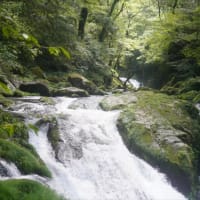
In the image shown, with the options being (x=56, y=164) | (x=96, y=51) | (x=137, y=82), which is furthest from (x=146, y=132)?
(x=137, y=82)

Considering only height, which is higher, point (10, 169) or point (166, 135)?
point (10, 169)

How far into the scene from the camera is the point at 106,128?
33.0ft

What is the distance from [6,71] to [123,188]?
7768mm

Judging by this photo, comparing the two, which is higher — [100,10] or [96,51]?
[100,10]

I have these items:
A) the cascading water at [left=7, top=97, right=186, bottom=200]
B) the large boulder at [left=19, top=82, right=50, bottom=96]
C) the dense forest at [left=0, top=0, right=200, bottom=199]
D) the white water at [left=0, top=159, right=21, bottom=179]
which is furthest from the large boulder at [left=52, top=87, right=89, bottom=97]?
the white water at [left=0, top=159, right=21, bottom=179]

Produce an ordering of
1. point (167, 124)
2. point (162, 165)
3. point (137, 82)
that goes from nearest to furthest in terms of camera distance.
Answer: point (162, 165) → point (167, 124) → point (137, 82)

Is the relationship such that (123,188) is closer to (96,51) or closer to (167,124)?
(167,124)

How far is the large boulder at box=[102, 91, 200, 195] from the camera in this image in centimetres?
883

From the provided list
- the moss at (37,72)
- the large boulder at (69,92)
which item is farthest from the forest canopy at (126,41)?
the large boulder at (69,92)

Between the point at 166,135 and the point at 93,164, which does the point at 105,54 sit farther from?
the point at 93,164

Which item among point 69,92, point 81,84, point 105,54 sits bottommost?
point 81,84

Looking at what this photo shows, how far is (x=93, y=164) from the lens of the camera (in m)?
7.97

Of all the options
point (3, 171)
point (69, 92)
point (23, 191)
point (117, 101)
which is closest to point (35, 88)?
point (69, 92)

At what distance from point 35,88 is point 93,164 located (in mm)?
6159
